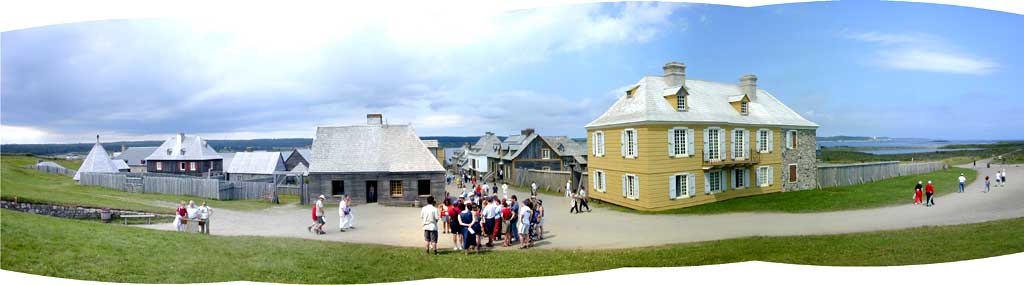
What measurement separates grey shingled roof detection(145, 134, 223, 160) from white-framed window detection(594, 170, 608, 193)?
14.3 feet

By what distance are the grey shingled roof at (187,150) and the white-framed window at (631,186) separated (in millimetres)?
4638

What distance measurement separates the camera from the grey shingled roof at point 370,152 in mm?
5949

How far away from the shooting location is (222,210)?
6.16 metres

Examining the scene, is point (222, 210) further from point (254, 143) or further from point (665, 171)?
point (665, 171)

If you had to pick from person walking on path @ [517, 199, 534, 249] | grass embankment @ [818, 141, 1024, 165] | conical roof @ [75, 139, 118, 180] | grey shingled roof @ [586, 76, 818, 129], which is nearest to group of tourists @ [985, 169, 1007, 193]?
grass embankment @ [818, 141, 1024, 165]

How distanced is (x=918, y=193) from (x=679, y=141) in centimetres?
337

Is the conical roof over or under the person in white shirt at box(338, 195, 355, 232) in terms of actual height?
over

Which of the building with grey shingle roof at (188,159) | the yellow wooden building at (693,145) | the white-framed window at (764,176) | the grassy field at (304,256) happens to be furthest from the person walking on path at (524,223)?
the building with grey shingle roof at (188,159)

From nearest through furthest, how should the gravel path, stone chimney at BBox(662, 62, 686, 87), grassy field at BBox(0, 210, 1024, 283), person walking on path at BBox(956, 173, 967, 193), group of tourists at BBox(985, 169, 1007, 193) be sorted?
grassy field at BBox(0, 210, 1024, 283) → the gravel path → stone chimney at BBox(662, 62, 686, 87) → person walking on path at BBox(956, 173, 967, 193) → group of tourists at BBox(985, 169, 1007, 193)

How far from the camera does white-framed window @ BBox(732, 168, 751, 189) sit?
631cm

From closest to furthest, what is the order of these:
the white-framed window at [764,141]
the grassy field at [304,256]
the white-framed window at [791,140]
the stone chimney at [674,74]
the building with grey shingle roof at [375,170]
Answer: the grassy field at [304,256]
the building with grey shingle roof at [375,170]
the stone chimney at [674,74]
the white-framed window at [764,141]
the white-framed window at [791,140]

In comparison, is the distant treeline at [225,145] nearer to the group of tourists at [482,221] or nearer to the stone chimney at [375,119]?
the stone chimney at [375,119]

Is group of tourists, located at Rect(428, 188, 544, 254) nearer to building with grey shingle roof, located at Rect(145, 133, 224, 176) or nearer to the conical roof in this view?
building with grey shingle roof, located at Rect(145, 133, 224, 176)

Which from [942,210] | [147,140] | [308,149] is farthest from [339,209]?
[942,210]
